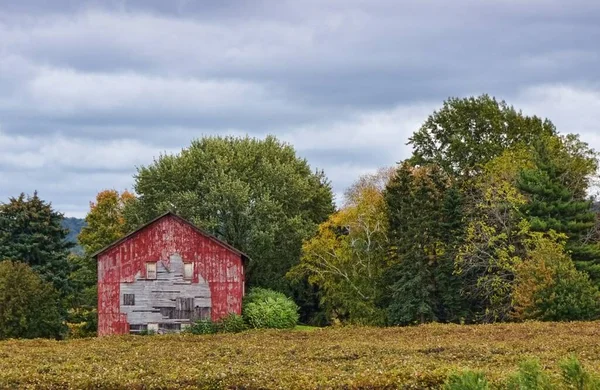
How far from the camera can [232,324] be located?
49781 mm

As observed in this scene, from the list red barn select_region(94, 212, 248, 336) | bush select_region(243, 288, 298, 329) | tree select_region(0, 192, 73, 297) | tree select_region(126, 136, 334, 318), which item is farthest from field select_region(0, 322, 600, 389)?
tree select_region(126, 136, 334, 318)

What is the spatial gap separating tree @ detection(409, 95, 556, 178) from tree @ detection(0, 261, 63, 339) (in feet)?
103

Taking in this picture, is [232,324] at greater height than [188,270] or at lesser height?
lesser

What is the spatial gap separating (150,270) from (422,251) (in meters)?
15.9

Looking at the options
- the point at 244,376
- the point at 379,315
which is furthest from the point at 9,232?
the point at 244,376

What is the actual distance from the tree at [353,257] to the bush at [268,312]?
4.14 meters

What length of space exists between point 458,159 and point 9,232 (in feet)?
110

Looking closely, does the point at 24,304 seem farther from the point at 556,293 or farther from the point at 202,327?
the point at 556,293

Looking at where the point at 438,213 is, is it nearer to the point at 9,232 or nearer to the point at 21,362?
the point at 9,232

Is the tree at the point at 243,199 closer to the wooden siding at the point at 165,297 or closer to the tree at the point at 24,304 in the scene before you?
the wooden siding at the point at 165,297

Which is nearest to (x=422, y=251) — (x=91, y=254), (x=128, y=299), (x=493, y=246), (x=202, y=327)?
(x=493, y=246)

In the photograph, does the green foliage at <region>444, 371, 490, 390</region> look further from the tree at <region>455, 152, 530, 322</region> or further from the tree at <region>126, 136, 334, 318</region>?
the tree at <region>126, 136, 334, 318</region>

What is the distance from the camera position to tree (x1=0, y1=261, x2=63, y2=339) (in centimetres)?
4788

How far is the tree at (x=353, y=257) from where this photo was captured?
179 ft
